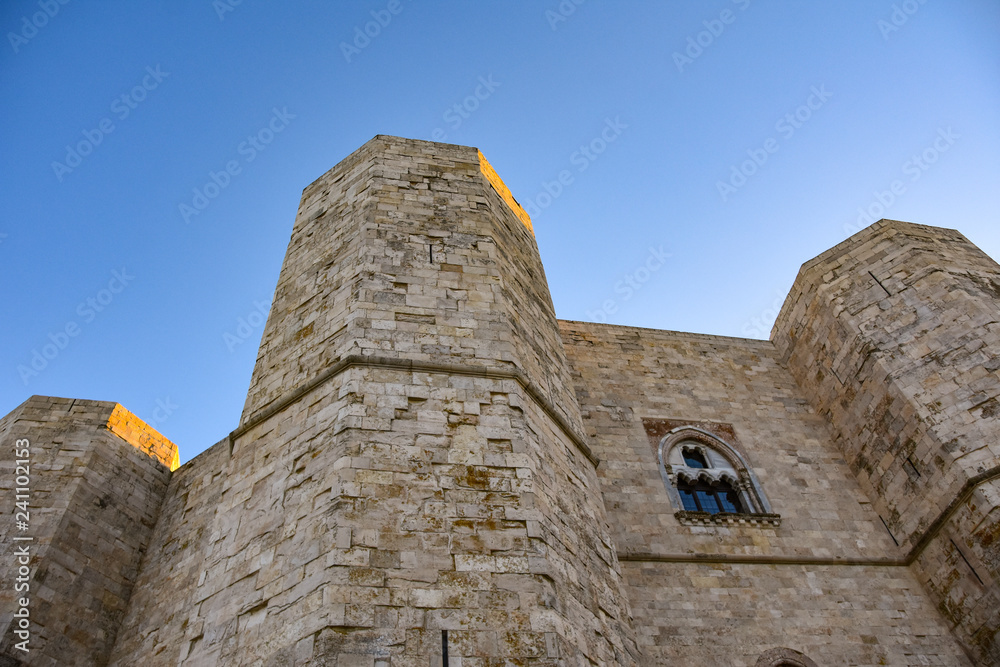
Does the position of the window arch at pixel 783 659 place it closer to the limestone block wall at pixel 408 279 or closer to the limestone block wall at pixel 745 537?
the limestone block wall at pixel 745 537

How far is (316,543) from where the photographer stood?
13.7 ft

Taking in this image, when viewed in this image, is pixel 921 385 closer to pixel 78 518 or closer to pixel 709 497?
pixel 709 497

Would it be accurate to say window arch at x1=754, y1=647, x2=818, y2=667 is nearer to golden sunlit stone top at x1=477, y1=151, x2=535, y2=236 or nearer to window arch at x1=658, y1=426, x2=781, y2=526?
window arch at x1=658, y1=426, x2=781, y2=526

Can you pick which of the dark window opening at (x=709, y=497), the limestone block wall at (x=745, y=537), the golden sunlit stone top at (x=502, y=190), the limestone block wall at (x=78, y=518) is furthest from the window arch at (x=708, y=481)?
the limestone block wall at (x=78, y=518)

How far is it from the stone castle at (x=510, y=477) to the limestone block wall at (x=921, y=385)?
0.03 m

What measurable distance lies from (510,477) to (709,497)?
396 centimetres

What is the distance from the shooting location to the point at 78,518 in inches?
295

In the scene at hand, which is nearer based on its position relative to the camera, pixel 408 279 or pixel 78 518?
pixel 408 279

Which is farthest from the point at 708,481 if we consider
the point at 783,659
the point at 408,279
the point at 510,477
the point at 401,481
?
the point at 401,481

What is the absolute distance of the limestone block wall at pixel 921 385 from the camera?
256 inches

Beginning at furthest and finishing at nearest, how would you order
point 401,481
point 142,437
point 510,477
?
point 142,437 → point 510,477 → point 401,481

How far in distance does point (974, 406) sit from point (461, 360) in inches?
198

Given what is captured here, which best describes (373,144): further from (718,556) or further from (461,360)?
(718,556)

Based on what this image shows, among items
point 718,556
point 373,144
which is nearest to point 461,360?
point 718,556
